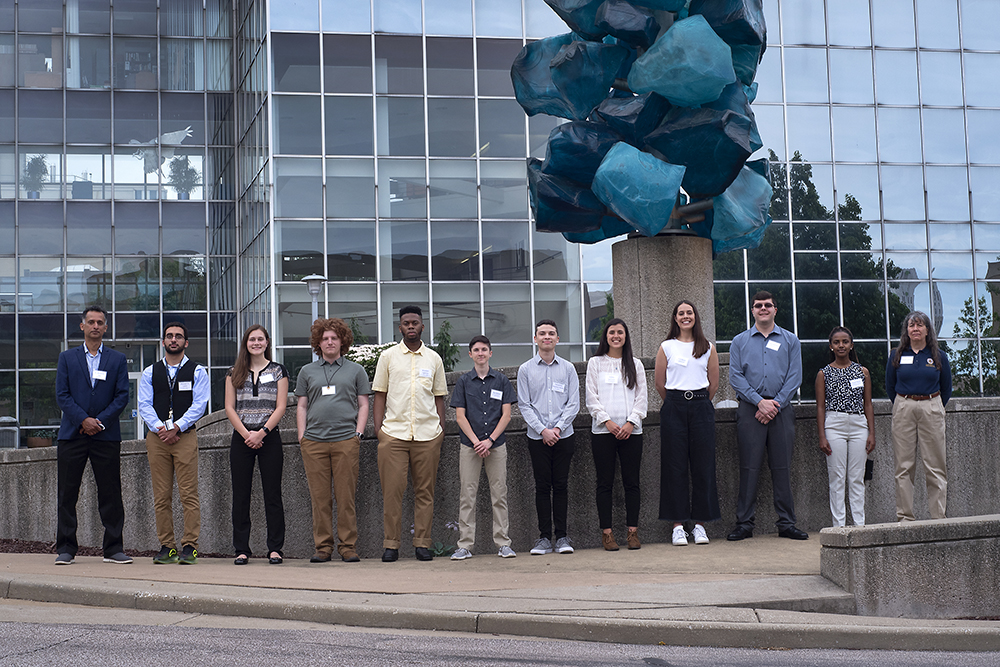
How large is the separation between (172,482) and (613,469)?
11.9 feet

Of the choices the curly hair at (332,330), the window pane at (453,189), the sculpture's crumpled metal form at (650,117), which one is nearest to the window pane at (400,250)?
the window pane at (453,189)

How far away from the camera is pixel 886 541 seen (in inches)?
278

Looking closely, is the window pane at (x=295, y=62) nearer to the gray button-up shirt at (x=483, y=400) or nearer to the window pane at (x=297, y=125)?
the window pane at (x=297, y=125)

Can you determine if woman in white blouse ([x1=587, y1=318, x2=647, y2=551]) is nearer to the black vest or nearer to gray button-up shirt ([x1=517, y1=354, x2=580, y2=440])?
gray button-up shirt ([x1=517, y1=354, x2=580, y2=440])

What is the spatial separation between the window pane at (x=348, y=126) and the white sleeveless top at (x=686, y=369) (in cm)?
1965

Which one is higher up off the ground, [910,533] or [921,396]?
[921,396]

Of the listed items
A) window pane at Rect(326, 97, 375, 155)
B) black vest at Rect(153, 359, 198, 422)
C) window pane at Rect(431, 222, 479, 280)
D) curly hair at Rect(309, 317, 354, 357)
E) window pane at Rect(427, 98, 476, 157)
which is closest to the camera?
black vest at Rect(153, 359, 198, 422)

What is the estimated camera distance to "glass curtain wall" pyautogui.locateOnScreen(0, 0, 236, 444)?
32.4 meters

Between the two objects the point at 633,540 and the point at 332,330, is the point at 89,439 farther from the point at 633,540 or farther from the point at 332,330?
the point at 633,540

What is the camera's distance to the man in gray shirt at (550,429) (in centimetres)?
909

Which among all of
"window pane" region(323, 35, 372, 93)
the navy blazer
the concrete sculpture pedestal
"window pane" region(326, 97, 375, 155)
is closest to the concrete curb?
the navy blazer

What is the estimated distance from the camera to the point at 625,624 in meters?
6.12

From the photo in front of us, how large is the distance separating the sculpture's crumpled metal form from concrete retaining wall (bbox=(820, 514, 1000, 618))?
453 centimetres

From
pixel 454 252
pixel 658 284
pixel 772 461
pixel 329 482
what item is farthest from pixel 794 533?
pixel 454 252
